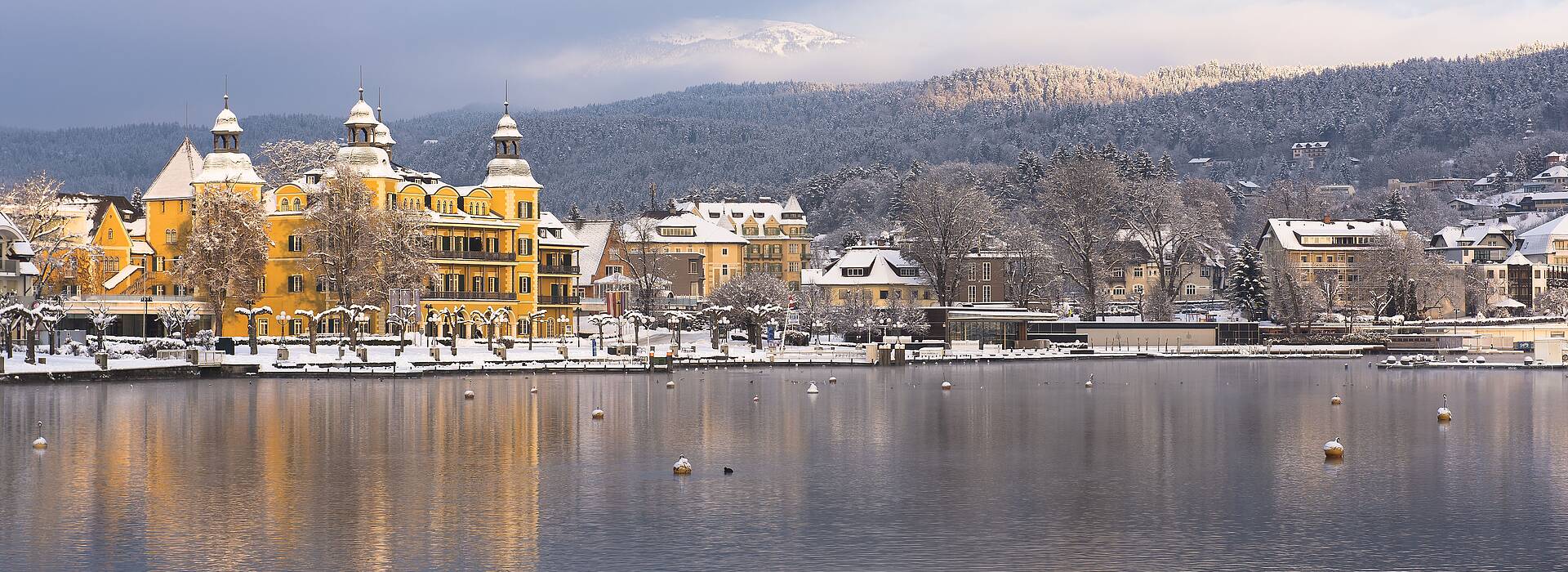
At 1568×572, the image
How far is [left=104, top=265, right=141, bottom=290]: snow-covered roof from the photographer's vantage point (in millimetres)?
97363

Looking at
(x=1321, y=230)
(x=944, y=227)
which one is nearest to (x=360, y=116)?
(x=944, y=227)

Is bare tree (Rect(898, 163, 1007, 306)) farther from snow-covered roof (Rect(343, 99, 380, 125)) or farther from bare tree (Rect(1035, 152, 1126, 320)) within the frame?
snow-covered roof (Rect(343, 99, 380, 125))

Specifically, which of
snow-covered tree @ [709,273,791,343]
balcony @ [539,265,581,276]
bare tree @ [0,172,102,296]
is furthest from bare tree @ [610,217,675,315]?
bare tree @ [0,172,102,296]

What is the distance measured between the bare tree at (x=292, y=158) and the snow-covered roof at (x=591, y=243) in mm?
19776

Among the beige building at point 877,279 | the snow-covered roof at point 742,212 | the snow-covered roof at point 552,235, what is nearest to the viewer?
the snow-covered roof at point 552,235

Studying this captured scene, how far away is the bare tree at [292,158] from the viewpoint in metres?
112

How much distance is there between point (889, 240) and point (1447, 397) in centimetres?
8937

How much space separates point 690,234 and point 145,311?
64.5 m

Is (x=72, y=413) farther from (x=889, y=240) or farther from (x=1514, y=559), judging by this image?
(x=889, y=240)

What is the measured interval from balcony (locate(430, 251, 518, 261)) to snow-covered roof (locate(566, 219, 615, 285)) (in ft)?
79.1

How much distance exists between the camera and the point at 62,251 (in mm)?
93312

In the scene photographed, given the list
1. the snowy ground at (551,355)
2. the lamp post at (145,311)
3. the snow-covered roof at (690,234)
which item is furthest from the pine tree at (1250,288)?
the lamp post at (145,311)

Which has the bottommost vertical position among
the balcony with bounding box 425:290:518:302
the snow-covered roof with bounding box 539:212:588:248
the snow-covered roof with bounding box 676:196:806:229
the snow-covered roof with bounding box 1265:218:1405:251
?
the balcony with bounding box 425:290:518:302

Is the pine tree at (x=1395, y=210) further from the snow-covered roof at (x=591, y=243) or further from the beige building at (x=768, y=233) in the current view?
the snow-covered roof at (x=591, y=243)
